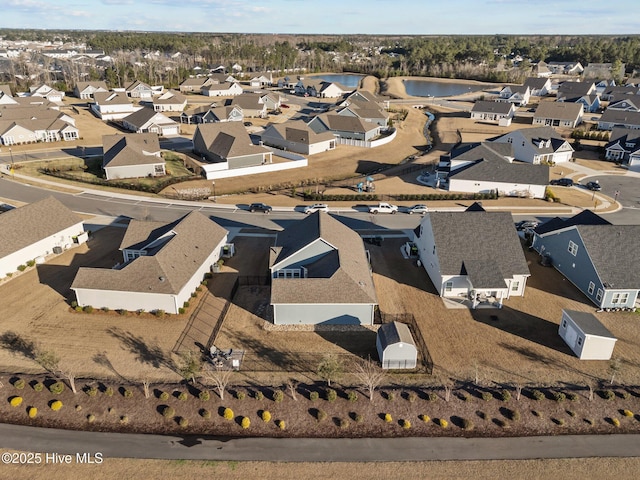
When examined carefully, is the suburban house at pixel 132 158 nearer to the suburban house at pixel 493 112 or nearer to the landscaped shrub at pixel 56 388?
the landscaped shrub at pixel 56 388

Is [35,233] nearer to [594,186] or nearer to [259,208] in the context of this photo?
[259,208]

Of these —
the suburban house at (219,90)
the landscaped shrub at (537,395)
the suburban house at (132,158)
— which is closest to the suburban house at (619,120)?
the suburban house at (132,158)

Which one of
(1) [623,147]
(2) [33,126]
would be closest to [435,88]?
(1) [623,147]

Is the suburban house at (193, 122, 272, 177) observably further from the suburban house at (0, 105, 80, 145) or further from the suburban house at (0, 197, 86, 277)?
the suburban house at (0, 105, 80, 145)

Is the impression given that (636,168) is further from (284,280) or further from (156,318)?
(156,318)

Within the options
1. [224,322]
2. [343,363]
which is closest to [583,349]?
[343,363]
